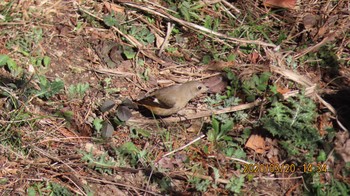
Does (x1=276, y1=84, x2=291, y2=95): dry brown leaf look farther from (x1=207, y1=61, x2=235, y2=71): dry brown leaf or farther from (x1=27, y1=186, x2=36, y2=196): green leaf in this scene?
(x1=27, y1=186, x2=36, y2=196): green leaf

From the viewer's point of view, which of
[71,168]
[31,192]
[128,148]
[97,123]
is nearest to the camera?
[31,192]

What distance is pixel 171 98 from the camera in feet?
18.8

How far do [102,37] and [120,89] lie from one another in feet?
2.32

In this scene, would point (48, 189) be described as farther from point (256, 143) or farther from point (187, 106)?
point (256, 143)

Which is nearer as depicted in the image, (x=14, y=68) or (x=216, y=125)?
(x=216, y=125)

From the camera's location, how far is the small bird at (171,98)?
573 centimetres

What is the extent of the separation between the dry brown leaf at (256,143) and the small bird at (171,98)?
2.19 feet

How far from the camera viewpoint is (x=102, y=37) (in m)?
6.50

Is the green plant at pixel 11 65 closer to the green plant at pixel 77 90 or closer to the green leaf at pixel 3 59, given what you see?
the green leaf at pixel 3 59

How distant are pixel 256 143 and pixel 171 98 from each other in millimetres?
843

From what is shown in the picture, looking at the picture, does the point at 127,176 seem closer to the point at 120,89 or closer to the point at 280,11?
the point at 120,89

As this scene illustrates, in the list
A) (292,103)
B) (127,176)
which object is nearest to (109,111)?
(127,176)

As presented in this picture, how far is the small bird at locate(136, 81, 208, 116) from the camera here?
5.73 metres

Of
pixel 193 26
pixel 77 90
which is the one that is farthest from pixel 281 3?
pixel 77 90
